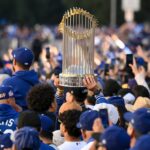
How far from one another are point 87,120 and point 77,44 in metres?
2.84

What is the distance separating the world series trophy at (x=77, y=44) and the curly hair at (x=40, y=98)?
43.2 inches

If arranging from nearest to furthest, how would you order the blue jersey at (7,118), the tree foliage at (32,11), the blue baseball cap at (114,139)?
1. the blue baseball cap at (114,139)
2. the blue jersey at (7,118)
3. the tree foliage at (32,11)

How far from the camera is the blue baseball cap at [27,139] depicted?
895 centimetres

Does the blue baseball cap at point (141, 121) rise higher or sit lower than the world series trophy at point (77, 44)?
lower

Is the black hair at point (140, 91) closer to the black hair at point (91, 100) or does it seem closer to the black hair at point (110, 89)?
the black hair at point (110, 89)

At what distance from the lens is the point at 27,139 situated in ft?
29.5

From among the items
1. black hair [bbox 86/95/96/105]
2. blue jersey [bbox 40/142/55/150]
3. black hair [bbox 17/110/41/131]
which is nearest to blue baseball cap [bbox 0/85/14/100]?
black hair [bbox 86/95/96/105]

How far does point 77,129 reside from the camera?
32.7ft

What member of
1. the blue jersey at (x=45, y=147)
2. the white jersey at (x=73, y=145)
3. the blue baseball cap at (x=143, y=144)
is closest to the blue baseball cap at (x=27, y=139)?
the blue jersey at (x=45, y=147)

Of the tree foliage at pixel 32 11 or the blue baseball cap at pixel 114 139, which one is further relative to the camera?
the tree foliage at pixel 32 11

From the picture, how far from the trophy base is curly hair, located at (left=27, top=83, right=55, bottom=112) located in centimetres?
93

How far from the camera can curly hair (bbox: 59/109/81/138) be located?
9992 mm

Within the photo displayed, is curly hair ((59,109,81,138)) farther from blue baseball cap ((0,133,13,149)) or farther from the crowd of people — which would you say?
blue baseball cap ((0,133,13,149))

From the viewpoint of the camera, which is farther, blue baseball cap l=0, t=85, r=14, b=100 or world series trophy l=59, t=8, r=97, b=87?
world series trophy l=59, t=8, r=97, b=87
